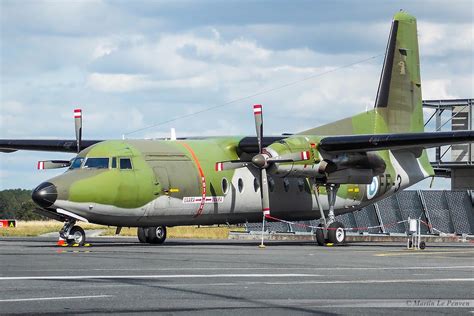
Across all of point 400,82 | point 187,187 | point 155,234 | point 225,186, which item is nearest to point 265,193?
point 225,186

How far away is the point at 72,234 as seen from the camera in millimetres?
27516

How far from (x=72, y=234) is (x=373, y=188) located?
12644 mm

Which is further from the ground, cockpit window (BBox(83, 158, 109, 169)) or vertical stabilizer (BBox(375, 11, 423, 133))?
vertical stabilizer (BBox(375, 11, 423, 133))

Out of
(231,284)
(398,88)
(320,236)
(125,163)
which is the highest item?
(398,88)

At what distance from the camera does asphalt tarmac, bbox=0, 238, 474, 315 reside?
11.6m

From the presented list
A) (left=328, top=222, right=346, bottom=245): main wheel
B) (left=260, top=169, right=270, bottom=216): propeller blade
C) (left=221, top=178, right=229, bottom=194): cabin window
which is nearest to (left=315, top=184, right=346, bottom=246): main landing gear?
(left=328, top=222, right=346, bottom=245): main wheel

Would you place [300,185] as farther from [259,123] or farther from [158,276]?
[158,276]

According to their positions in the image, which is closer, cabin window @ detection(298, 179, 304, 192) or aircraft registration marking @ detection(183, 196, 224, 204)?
aircraft registration marking @ detection(183, 196, 224, 204)

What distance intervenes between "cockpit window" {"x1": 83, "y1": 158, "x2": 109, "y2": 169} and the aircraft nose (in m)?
1.94

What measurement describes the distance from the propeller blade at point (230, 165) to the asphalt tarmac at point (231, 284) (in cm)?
761

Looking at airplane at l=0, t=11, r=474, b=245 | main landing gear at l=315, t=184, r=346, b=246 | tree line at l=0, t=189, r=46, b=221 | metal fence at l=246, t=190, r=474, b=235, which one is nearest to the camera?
airplane at l=0, t=11, r=474, b=245

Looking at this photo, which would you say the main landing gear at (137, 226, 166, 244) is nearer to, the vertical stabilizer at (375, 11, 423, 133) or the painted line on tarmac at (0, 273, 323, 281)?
the vertical stabilizer at (375, 11, 423, 133)

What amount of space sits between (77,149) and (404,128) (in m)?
13.2

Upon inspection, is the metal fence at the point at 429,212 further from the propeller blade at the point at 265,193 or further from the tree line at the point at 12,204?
the tree line at the point at 12,204
